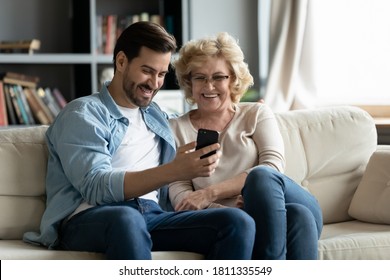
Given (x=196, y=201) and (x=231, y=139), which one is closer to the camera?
(x=196, y=201)

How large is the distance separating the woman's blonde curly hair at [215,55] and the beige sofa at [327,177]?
34 cm

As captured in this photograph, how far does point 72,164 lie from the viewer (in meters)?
2.55

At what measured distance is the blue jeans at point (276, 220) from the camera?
2.51m

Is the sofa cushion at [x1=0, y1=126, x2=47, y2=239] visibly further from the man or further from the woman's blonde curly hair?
the woman's blonde curly hair

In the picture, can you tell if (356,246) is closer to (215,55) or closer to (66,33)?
(215,55)

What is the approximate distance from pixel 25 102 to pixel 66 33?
0.58m

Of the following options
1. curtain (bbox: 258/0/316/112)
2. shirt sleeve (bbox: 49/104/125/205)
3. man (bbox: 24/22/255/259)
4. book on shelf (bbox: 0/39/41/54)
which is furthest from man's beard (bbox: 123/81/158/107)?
book on shelf (bbox: 0/39/41/54)

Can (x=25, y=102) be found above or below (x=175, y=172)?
below

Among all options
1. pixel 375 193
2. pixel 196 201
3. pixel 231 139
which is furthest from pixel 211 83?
pixel 375 193

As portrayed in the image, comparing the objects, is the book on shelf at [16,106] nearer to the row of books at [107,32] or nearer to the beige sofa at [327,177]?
the row of books at [107,32]

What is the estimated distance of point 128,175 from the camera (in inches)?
98.7

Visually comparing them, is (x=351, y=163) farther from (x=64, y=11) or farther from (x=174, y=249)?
(x=64, y=11)

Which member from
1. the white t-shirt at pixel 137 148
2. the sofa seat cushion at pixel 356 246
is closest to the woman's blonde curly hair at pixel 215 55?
the white t-shirt at pixel 137 148

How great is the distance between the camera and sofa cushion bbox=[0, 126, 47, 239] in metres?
2.77
